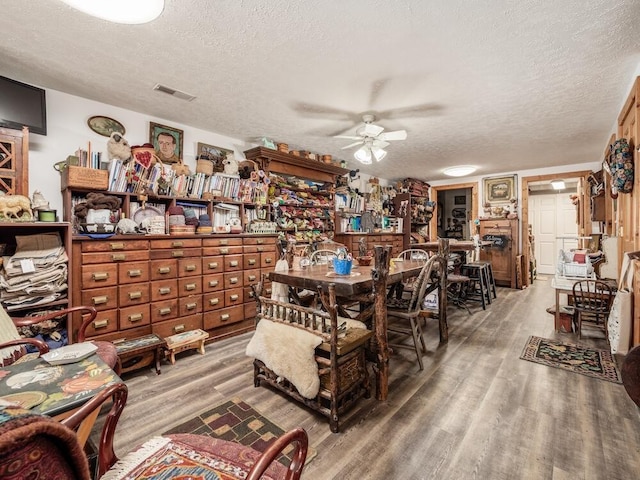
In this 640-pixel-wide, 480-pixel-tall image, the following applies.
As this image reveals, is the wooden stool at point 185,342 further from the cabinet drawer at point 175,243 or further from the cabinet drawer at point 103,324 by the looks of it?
the cabinet drawer at point 175,243

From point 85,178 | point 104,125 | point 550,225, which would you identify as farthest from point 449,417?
point 550,225

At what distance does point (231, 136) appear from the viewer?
390cm

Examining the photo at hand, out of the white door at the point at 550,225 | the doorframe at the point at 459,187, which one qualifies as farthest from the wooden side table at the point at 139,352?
the white door at the point at 550,225

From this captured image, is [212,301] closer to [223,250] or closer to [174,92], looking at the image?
[223,250]

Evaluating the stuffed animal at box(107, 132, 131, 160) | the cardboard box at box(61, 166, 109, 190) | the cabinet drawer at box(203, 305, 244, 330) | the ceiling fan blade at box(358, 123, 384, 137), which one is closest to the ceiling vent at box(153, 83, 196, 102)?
the stuffed animal at box(107, 132, 131, 160)

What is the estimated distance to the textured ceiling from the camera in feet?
5.64

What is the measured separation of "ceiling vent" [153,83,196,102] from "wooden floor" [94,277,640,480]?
8.09 ft

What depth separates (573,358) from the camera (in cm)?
274

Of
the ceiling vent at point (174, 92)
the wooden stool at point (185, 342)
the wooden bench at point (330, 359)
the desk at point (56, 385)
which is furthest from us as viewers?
the wooden stool at point (185, 342)

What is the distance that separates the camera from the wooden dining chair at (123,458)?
428 millimetres

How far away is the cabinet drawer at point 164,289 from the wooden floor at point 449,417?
0.62 meters

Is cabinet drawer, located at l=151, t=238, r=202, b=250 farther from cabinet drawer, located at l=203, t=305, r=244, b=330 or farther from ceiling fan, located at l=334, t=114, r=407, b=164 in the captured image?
ceiling fan, located at l=334, t=114, r=407, b=164

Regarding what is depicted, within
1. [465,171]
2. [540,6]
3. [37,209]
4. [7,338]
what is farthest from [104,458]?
[465,171]

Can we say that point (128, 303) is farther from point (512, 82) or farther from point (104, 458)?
point (512, 82)
